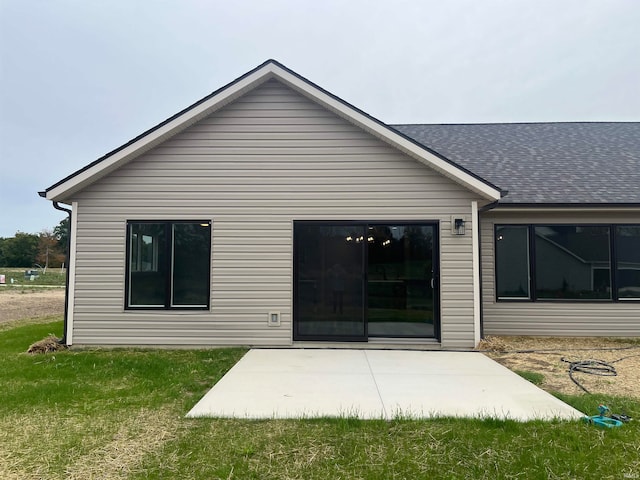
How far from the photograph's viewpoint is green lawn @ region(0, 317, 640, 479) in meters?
2.69

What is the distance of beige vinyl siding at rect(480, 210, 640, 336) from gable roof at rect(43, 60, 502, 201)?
1.66 m

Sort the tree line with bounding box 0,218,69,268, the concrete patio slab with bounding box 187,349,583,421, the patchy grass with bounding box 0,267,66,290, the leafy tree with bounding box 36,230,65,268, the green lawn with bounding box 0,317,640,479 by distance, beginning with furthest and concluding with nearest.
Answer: the tree line with bounding box 0,218,69,268 → the leafy tree with bounding box 36,230,65,268 → the patchy grass with bounding box 0,267,66,290 → the concrete patio slab with bounding box 187,349,583,421 → the green lawn with bounding box 0,317,640,479

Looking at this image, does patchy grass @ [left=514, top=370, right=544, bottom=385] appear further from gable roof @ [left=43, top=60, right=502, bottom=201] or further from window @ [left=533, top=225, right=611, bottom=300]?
window @ [left=533, top=225, right=611, bottom=300]

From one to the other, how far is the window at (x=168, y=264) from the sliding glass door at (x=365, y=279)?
5.59 feet

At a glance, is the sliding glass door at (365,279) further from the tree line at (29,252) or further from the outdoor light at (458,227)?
the tree line at (29,252)

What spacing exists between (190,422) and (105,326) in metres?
3.97

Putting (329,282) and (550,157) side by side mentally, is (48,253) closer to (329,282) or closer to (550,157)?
(329,282)

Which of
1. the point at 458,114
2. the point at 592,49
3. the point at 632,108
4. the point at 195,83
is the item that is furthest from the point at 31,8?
the point at 632,108

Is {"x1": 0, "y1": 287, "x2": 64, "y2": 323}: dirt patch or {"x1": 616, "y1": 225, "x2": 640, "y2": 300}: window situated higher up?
{"x1": 616, "y1": 225, "x2": 640, "y2": 300}: window

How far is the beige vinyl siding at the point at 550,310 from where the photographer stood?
23.7 ft

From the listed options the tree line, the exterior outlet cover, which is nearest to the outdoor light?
the exterior outlet cover

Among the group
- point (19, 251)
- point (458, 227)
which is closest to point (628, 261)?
point (458, 227)

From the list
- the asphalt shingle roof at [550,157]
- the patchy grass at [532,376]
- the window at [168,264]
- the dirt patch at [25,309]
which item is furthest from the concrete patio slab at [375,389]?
the dirt patch at [25,309]

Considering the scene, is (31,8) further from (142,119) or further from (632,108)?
(632,108)
